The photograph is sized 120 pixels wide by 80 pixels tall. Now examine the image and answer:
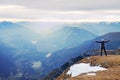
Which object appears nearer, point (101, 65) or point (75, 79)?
point (75, 79)

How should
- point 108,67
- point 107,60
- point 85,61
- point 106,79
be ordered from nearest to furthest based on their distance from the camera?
point 106,79
point 108,67
point 107,60
point 85,61

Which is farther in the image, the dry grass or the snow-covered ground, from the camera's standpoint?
the snow-covered ground

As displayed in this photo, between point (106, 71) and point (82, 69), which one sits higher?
point (106, 71)

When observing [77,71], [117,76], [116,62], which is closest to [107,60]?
[116,62]

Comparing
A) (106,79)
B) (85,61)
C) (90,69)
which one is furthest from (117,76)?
(85,61)

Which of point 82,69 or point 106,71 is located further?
point 82,69

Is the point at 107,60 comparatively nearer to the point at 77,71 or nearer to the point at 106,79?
the point at 77,71

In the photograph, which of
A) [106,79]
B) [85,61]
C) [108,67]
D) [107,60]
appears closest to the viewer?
[106,79]

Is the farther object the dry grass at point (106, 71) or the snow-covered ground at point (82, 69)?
the snow-covered ground at point (82, 69)

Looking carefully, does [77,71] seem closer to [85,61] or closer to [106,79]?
[85,61]
